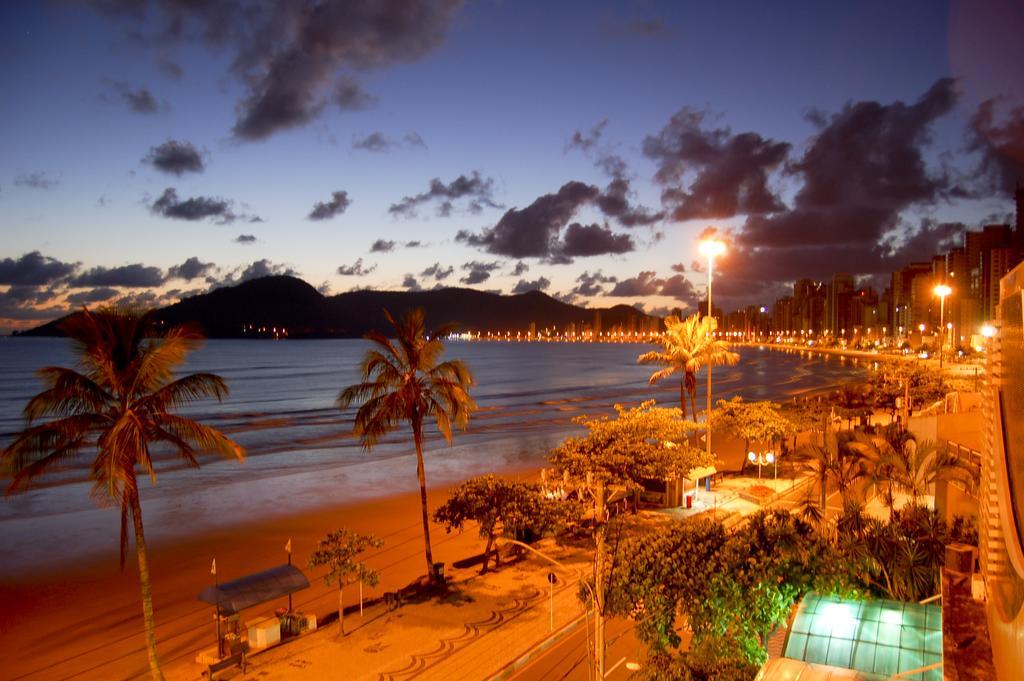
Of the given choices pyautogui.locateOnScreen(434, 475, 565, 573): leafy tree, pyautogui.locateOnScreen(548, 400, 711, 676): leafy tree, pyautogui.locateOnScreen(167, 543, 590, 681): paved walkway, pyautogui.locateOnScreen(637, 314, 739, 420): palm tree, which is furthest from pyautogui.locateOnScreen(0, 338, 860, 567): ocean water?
pyautogui.locateOnScreen(548, 400, 711, 676): leafy tree

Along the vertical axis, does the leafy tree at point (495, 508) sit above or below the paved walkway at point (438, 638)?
above

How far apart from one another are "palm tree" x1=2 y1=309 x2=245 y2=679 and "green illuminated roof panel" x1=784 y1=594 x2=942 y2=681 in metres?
8.61

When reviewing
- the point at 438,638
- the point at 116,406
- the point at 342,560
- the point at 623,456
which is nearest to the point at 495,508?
the point at 342,560

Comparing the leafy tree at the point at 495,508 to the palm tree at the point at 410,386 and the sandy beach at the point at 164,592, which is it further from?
the sandy beach at the point at 164,592

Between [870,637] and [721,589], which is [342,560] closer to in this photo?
[721,589]

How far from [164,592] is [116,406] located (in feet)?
31.8

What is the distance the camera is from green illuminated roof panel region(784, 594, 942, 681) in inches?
345

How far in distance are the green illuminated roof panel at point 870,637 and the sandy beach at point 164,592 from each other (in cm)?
1075

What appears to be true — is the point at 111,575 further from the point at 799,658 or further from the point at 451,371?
the point at 799,658

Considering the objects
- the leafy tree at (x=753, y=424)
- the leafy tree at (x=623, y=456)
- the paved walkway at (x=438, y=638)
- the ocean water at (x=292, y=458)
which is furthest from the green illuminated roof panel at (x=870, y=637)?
the leafy tree at (x=753, y=424)

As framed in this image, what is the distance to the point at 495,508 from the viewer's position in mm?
17547

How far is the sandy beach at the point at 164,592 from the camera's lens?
1472cm

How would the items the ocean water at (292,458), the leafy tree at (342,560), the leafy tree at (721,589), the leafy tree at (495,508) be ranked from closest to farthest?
1. the leafy tree at (721,589)
2. the leafy tree at (342,560)
3. the leafy tree at (495,508)
4. the ocean water at (292,458)

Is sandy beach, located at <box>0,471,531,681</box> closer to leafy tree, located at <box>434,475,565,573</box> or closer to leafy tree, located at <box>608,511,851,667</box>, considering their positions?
leafy tree, located at <box>434,475,565,573</box>
